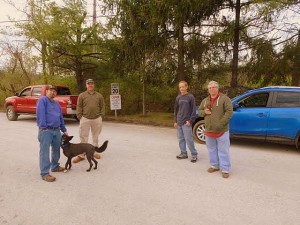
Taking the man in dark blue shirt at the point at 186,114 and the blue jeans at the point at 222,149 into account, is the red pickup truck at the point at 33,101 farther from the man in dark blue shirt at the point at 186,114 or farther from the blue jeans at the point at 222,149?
the blue jeans at the point at 222,149

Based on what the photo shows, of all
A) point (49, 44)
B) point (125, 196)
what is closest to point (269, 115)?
point (125, 196)

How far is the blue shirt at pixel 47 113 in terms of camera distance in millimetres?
4918

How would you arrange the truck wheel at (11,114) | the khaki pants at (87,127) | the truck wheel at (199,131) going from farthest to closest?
the truck wheel at (11,114)
the truck wheel at (199,131)
the khaki pants at (87,127)

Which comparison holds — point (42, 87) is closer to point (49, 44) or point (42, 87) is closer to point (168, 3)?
point (49, 44)

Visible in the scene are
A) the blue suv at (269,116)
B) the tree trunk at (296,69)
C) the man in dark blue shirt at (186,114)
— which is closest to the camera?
the man in dark blue shirt at (186,114)

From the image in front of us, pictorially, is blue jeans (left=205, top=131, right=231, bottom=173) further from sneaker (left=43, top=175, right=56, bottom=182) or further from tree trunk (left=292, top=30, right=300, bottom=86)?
tree trunk (left=292, top=30, right=300, bottom=86)

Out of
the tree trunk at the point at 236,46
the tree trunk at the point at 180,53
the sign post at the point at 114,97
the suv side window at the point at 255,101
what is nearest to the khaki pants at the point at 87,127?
the suv side window at the point at 255,101

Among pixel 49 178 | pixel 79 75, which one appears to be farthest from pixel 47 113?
pixel 79 75

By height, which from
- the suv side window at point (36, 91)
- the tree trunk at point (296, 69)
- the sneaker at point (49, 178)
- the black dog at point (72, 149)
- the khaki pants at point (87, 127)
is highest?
the tree trunk at point (296, 69)

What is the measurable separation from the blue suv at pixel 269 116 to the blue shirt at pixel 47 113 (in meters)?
4.65

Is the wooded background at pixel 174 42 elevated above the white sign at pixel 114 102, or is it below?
above

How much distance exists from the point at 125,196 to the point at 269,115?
454cm

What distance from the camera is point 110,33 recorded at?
46.6 ft

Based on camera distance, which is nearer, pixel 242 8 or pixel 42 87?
pixel 242 8
